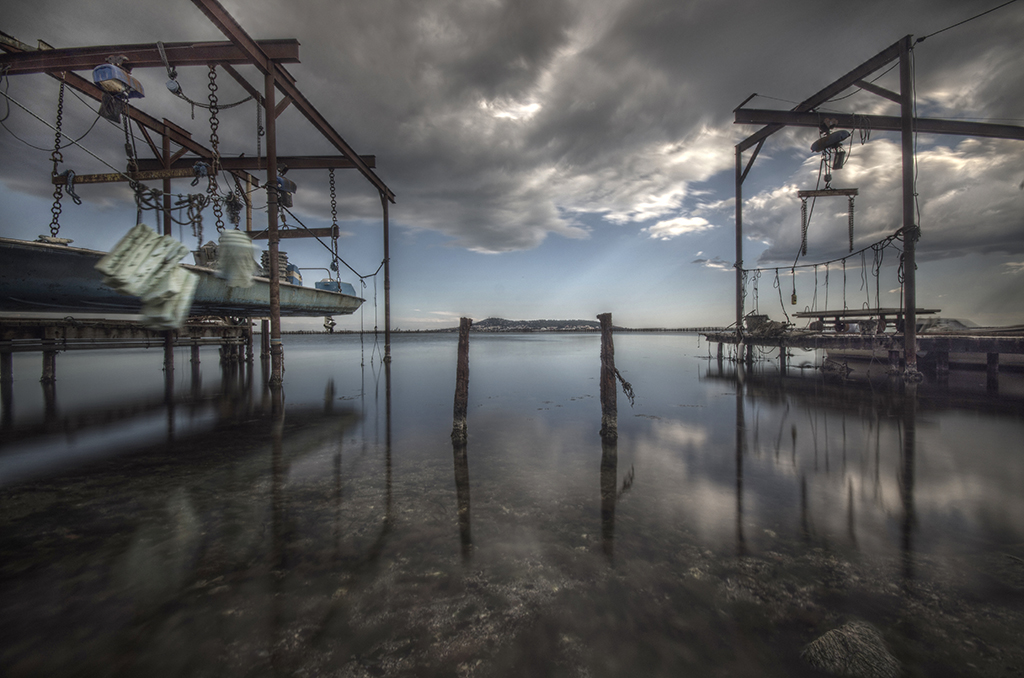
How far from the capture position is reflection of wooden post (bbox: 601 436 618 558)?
406 cm

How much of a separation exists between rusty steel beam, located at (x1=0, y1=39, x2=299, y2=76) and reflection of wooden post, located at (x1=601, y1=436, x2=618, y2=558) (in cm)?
1332

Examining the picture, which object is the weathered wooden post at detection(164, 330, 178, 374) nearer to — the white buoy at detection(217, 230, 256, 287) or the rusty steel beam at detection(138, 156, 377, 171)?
the rusty steel beam at detection(138, 156, 377, 171)

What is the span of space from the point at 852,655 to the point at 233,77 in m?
16.5

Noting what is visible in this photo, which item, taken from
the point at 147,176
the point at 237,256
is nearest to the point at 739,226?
the point at 237,256

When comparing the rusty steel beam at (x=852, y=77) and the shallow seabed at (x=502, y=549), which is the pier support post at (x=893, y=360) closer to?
the shallow seabed at (x=502, y=549)

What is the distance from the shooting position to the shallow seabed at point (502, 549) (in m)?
2.56

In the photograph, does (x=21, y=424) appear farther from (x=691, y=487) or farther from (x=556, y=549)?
(x=691, y=487)

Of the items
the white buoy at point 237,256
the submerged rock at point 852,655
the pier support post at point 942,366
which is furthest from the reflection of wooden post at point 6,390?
the pier support post at point 942,366

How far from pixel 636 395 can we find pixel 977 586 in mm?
10916

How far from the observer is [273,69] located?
33.1 ft

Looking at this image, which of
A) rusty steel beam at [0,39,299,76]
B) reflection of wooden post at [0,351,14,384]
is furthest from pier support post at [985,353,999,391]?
reflection of wooden post at [0,351,14,384]

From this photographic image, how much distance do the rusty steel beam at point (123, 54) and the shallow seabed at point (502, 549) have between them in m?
8.62

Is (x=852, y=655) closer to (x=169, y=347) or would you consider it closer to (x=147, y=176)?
(x=147, y=176)

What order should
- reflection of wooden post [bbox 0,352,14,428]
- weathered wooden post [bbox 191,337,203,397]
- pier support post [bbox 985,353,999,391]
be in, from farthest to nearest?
1. weathered wooden post [bbox 191,337,203,397]
2. pier support post [bbox 985,353,999,391]
3. reflection of wooden post [bbox 0,352,14,428]
